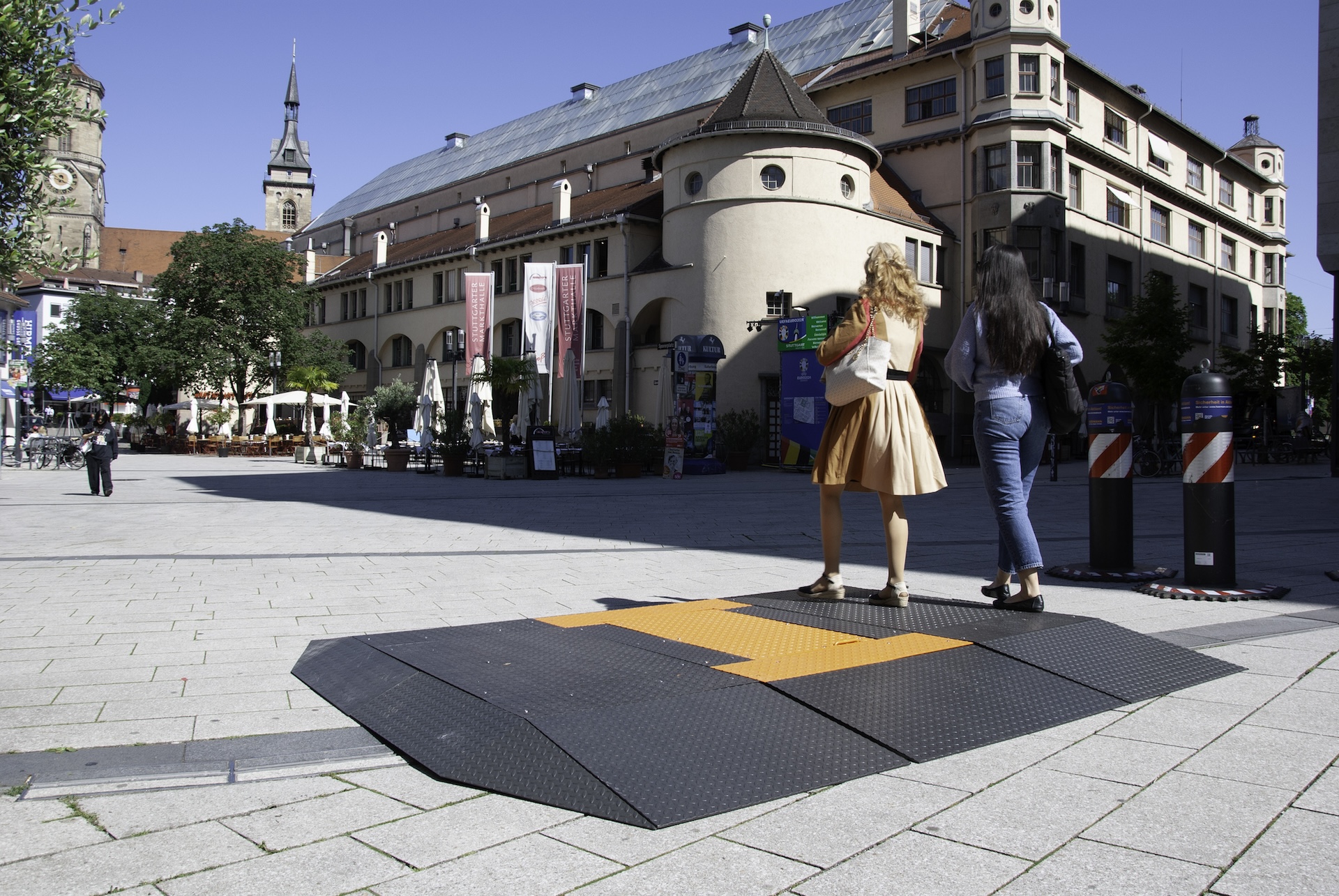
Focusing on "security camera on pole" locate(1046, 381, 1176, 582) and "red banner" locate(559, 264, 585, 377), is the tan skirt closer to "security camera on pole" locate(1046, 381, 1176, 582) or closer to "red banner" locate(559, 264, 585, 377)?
"security camera on pole" locate(1046, 381, 1176, 582)

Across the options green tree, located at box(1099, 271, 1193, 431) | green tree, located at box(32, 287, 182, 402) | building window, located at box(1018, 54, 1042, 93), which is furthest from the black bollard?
green tree, located at box(32, 287, 182, 402)

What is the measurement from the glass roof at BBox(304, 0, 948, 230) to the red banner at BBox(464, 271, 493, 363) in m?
19.9

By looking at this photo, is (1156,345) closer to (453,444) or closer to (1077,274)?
(1077,274)

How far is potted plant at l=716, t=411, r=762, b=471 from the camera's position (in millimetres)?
32531

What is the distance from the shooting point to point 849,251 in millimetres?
A: 36281

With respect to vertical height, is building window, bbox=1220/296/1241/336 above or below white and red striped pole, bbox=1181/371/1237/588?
above

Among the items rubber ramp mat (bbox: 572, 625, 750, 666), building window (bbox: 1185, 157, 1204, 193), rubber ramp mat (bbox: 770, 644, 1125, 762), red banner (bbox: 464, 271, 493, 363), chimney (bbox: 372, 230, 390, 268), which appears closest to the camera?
rubber ramp mat (bbox: 770, 644, 1125, 762)

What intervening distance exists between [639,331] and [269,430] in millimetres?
17029

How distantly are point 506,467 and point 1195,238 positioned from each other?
40952mm

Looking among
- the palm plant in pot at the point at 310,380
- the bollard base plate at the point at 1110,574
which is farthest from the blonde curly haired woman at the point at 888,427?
the palm plant in pot at the point at 310,380

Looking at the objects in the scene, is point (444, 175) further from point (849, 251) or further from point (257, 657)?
point (257, 657)

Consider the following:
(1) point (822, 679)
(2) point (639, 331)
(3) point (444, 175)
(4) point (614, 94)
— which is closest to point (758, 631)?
(1) point (822, 679)

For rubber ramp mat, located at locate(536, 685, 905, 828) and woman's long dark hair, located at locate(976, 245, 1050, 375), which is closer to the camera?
rubber ramp mat, located at locate(536, 685, 905, 828)

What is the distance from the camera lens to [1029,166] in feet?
122
